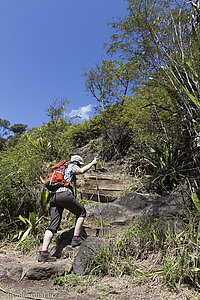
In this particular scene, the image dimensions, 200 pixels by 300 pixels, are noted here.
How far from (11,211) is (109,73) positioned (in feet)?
22.8

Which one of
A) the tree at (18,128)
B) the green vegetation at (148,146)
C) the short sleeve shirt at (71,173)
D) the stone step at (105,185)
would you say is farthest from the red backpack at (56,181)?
the tree at (18,128)

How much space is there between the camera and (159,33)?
456 cm

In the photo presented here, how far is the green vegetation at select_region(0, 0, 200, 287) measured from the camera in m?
3.06

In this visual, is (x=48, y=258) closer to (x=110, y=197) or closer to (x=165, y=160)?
(x=110, y=197)

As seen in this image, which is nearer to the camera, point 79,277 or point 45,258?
point 79,277

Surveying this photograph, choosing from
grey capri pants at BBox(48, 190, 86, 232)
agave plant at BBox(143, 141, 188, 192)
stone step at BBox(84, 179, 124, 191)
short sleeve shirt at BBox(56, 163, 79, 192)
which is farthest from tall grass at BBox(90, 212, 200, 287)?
stone step at BBox(84, 179, 124, 191)

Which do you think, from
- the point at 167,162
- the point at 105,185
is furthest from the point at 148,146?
the point at 105,185

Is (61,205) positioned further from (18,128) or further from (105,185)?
(18,128)

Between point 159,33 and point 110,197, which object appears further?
point 110,197

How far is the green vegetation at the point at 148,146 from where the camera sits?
306 cm

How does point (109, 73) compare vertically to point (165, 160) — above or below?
above

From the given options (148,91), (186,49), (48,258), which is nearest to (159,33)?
(186,49)

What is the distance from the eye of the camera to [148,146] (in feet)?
19.0

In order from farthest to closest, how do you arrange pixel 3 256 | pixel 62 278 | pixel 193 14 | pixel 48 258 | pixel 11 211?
1. pixel 11 211
2. pixel 193 14
3. pixel 3 256
4. pixel 48 258
5. pixel 62 278
